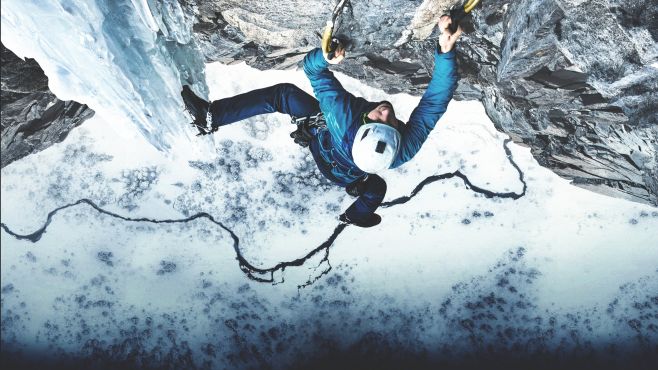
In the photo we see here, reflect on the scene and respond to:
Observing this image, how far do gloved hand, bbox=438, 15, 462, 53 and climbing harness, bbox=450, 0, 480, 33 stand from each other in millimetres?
21

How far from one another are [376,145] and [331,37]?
59 cm

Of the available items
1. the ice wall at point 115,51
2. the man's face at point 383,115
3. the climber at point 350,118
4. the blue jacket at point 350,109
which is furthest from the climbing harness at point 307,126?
the ice wall at point 115,51

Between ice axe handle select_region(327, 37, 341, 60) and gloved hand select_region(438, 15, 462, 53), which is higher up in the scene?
gloved hand select_region(438, 15, 462, 53)

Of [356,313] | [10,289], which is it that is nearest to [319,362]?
[356,313]

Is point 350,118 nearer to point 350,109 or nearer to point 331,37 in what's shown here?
point 350,109

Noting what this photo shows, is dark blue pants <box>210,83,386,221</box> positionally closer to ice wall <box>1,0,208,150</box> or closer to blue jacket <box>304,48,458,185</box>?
blue jacket <box>304,48,458,185</box>

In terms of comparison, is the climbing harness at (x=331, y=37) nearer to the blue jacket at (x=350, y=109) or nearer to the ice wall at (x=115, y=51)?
the blue jacket at (x=350, y=109)

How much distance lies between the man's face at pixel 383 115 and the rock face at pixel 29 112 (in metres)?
2.26

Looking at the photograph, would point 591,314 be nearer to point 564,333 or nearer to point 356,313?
point 564,333

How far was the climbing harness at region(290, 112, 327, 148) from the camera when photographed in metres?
2.48

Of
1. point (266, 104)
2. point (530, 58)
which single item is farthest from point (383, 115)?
point (530, 58)

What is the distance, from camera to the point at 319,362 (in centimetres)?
421

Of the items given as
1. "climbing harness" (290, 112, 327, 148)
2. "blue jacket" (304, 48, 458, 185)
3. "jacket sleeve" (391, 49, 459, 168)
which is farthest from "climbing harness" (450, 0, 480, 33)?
"climbing harness" (290, 112, 327, 148)

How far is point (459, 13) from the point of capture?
1.94 meters
